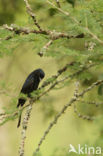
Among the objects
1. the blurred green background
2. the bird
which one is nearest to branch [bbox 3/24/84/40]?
the blurred green background

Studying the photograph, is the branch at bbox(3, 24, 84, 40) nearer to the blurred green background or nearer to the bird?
the blurred green background

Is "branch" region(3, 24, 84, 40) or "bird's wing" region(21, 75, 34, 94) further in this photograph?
"bird's wing" region(21, 75, 34, 94)

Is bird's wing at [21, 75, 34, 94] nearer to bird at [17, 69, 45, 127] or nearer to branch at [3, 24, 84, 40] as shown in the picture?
bird at [17, 69, 45, 127]

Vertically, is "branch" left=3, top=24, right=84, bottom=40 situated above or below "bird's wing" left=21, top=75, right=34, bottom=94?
above

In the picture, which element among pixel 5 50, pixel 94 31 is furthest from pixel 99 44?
pixel 5 50

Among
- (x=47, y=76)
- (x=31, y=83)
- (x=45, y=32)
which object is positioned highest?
(x=45, y=32)

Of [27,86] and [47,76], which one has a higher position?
[27,86]

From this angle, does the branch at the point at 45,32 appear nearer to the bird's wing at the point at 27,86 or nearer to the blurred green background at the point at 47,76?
the blurred green background at the point at 47,76

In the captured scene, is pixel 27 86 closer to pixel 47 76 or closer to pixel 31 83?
pixel 31 83

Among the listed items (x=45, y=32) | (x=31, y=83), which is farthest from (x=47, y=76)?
(x=45, y=32)

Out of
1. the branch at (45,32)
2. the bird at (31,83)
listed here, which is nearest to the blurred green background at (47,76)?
the branch at (45,32)

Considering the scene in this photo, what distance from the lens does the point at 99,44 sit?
2654mm

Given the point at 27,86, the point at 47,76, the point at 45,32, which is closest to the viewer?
the point at 45,32

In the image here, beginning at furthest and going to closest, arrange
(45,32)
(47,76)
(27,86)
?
(47,76)
(27,86)
(45,32)
